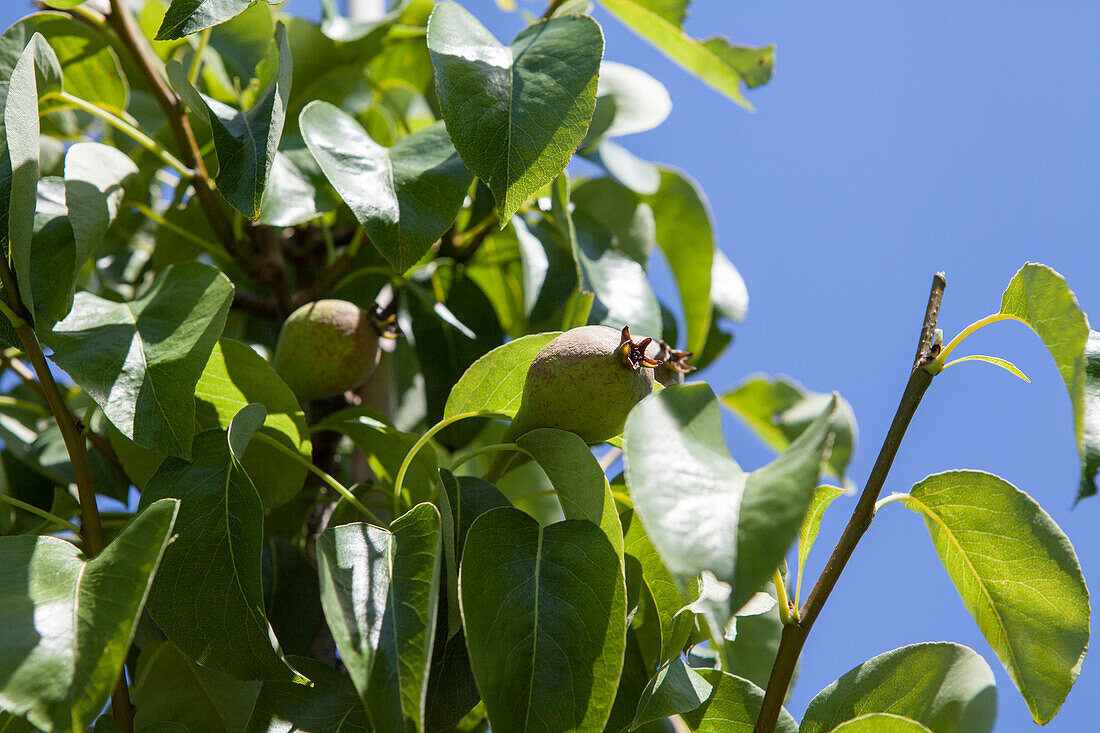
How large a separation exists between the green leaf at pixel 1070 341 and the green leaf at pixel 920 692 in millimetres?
109

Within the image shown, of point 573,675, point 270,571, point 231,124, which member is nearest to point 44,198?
point 231,124

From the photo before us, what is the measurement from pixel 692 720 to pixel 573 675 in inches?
4.2

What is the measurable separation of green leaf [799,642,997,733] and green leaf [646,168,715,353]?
0.94ft

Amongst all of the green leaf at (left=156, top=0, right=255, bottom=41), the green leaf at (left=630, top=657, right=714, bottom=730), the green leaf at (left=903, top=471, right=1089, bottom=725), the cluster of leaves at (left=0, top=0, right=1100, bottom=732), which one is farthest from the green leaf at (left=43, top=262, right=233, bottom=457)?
the green leaf at (left=903, top=471, right=1089, bottom=725)

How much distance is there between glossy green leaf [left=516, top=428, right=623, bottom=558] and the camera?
0.36 meters

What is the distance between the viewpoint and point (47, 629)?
12.2 inches

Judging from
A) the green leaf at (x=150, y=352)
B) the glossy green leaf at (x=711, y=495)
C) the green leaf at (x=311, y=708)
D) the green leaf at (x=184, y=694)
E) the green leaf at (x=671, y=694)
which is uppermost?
the glossy green leaf at (x=711, y=495)

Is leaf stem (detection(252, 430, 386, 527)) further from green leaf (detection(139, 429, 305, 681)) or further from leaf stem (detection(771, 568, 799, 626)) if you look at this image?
leaf stem (detection(771, 568, 799, 626))

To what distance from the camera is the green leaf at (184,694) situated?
39cm

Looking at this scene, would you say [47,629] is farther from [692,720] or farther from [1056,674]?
[1056,674]

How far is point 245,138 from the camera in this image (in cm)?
40

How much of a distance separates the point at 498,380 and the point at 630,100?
30 centimetres

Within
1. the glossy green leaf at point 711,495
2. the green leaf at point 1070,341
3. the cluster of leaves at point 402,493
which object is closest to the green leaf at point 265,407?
the cluster of leaves at point 402,493

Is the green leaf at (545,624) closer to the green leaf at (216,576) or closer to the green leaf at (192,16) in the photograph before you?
the green leaf at (216,576)
